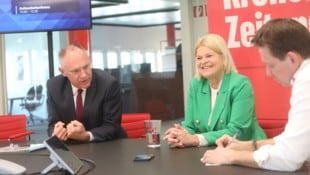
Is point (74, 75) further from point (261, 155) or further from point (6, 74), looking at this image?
point (6, 74)

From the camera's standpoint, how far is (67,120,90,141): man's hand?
9.29 ft

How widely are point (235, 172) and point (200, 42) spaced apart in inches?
50.6

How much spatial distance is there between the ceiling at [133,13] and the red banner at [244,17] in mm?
3199

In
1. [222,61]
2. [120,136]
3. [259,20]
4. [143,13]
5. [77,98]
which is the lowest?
[120,136]

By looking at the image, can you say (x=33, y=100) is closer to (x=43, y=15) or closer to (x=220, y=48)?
(x=43, y=15)

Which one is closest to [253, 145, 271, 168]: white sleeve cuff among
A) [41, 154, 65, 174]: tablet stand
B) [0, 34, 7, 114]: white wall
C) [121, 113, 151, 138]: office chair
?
[41, 154, 65, 174]: tablet stand

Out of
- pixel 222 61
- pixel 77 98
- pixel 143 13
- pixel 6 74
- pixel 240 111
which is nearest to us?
pixel 240 111

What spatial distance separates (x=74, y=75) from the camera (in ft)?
10.1

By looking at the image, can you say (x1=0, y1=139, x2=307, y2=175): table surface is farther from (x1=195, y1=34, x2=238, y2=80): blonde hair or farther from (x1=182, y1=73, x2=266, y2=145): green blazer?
(x1=195, y1=34, x2=238, y2=80): blonde hair

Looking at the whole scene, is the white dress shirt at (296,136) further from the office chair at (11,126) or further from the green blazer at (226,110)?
the office chair at (11,126)

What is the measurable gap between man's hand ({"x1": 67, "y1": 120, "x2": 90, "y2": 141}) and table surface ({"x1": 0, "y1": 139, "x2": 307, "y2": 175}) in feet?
0.27

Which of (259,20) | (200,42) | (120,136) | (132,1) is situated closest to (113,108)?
(120,136)

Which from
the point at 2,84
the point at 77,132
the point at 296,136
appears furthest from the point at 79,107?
the point at 2,84

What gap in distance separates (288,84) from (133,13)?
5894mm
